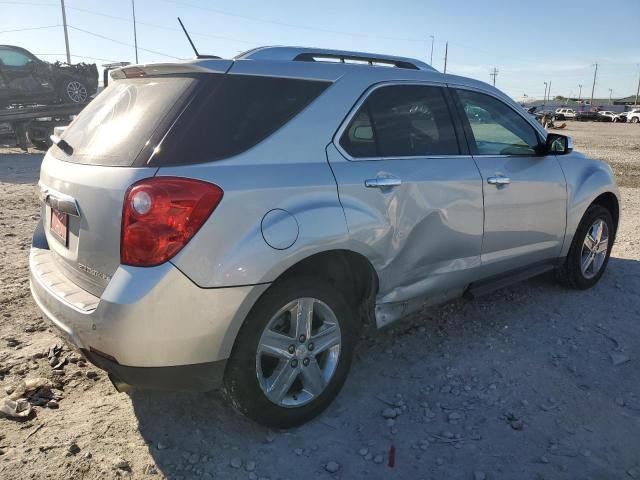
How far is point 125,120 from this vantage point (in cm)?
258

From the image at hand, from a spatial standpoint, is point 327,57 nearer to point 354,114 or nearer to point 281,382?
point 354,114

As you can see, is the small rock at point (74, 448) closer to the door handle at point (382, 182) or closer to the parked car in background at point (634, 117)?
the door handle at point (382, 182)

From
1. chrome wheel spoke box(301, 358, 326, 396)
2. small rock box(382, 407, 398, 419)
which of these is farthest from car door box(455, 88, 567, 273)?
chrome wheel spoke box(301, 358, 326, 396)

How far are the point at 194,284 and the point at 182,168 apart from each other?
19.5 inches

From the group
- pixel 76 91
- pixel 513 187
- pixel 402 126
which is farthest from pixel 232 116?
pixel 76 91

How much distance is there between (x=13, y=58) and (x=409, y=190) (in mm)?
15629

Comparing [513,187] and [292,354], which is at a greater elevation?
[513,187]

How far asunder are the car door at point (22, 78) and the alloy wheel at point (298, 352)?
15599 millimetres

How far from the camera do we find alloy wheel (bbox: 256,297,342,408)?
8.56 feet

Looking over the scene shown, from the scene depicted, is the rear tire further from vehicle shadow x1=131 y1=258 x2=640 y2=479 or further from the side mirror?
the side mirror

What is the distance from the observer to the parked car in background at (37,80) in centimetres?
1493

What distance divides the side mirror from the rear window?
9.32 feet

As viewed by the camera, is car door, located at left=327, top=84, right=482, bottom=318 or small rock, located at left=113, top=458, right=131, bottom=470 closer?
small rock, located at left=113, top=458, right=131, bottom=470

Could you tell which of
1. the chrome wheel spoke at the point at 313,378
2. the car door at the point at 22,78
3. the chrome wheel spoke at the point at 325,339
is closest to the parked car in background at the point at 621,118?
the car door at the point at 22,78
